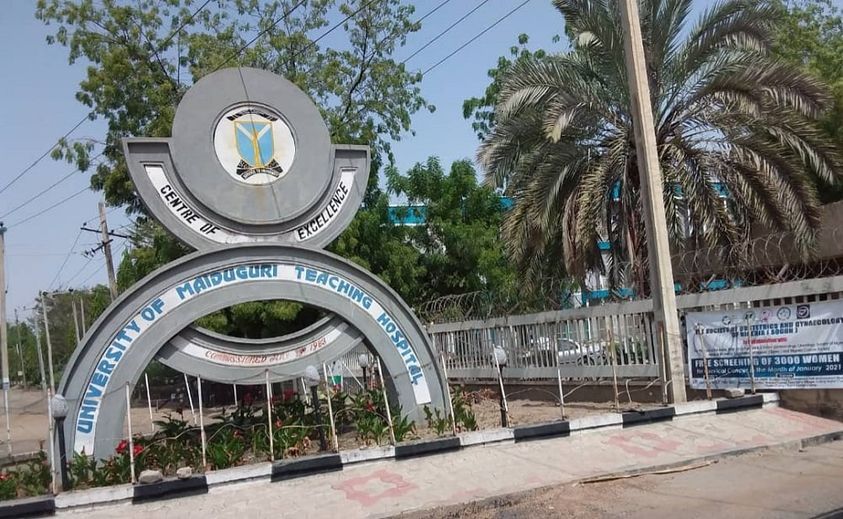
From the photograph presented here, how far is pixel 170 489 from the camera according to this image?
26.1ft

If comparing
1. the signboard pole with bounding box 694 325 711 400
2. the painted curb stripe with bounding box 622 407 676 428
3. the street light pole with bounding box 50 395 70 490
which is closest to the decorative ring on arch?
the street light pole with bounding box 50 395 70 490

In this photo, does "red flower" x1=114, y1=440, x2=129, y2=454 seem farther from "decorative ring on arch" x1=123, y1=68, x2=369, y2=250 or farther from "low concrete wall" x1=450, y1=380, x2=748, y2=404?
"low concrete wall" x1=450, y1=380, x2=748, y2=404

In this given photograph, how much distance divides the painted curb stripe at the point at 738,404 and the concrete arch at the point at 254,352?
16.5ft

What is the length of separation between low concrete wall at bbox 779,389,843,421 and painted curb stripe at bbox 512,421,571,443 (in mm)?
3598

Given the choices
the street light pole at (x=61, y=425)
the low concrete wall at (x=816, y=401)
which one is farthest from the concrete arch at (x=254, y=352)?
the low concrete wall at (x=816, y=401)

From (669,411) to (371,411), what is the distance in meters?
3.98

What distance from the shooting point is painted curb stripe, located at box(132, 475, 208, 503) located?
7.85 m

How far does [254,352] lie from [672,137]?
8.63 metres

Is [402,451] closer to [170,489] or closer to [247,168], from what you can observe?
[170,489]

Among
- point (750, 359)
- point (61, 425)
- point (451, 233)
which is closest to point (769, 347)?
point (750, 359)

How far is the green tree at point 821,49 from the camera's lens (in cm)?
1919

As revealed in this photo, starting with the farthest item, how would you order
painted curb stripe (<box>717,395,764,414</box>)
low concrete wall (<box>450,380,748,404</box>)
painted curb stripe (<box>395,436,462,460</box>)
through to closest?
1. low concrete wall (<box>450,380,748,404</box>)
2. painted curb stripe (<box>717,395,764,414</box>)
3. painted curb stripe (<box>395,436,462,460</box>)

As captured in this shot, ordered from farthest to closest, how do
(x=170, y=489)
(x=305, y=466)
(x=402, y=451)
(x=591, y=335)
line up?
(x=591, y=335)
(x=402, y=451)
(x=305, y=466)
(x=170, y=489)

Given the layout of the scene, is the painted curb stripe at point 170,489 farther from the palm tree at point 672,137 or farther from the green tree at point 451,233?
the green tree at point 451,233
